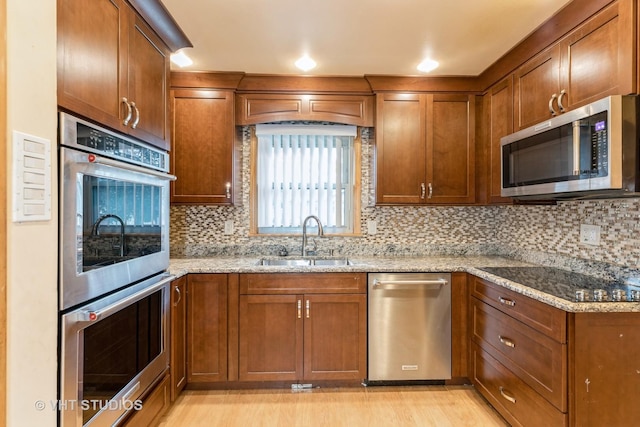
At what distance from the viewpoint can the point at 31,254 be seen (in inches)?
39.8

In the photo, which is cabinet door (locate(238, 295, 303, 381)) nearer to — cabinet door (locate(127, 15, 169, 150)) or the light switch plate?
cabinet door (locate(127, 15, 169, 150))

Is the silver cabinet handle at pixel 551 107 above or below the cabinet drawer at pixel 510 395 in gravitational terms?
above

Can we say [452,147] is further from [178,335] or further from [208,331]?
[178,335]

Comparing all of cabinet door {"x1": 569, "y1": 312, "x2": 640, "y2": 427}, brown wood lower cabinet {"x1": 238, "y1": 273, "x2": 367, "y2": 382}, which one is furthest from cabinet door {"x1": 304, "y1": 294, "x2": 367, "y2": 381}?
cabinet door {"x1": 569, "y1": 312, "x2": 640, "y2": 427}

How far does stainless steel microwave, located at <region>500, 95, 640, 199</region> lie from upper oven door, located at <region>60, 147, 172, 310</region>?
2076 mm

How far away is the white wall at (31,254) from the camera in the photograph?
942mm

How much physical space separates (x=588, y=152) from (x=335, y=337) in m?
1.82

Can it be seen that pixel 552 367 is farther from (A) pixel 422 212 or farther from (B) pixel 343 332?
(A) pixel 422 212

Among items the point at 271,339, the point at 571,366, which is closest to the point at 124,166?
the point at 271,339

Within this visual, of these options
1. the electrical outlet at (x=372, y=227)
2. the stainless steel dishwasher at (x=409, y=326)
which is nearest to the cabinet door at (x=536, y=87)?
the stainless steel dishwasher at (x=409, y=326)

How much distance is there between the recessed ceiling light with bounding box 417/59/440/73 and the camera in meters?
2.44

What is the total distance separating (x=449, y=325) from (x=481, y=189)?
1.12m

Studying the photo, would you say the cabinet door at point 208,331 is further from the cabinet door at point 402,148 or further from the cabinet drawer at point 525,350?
the cabinet drawer at point 525,350

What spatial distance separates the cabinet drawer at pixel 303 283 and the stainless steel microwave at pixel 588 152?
4.10 feet
